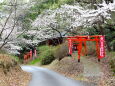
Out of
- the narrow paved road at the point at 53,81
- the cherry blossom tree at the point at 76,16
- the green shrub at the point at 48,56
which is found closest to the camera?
the narrow paved road at the point at 53,81

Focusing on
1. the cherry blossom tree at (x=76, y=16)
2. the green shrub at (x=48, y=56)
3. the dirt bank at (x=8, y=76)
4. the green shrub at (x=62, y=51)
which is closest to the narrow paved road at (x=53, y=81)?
the dirt bank at (x=8, y=76)

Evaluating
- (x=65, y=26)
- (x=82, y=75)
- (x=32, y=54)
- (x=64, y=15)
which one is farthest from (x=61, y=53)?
(x=32, y=54)

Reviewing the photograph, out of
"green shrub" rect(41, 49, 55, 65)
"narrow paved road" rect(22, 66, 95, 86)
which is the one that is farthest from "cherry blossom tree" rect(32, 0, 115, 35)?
"green shrub" rect(41, 49, 55, 65)

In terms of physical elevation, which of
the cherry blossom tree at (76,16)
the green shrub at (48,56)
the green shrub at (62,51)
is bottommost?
the green shrub at (48,56)

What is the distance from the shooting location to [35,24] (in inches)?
856

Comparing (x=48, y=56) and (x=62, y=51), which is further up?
(x=62, y=51)

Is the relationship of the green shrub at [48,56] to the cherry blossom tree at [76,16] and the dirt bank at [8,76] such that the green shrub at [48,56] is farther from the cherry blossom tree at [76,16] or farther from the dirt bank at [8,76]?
the dirt bank at [8,76]

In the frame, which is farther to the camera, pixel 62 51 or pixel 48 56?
pixel 48 56

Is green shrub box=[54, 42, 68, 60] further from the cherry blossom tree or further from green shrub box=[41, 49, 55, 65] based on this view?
green shrub box=[41, 49, 55, 65]

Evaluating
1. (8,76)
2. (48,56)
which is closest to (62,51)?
(48,56)


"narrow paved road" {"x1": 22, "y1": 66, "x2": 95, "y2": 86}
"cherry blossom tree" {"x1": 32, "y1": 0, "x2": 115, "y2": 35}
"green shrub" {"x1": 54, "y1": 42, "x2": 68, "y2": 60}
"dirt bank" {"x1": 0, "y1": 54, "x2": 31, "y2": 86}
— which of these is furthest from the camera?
"green shrub" {"x1": 54, "y1": 42, "x2": 68, "y2": 60}

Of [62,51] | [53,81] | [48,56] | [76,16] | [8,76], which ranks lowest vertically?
[48,56]

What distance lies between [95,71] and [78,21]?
4953 millimetres

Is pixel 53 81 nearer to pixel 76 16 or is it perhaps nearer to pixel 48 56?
pixel 76 16
